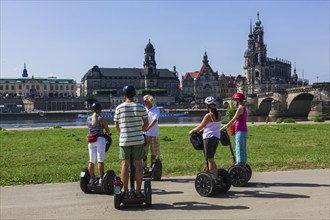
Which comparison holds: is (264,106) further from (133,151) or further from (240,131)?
(133,151)

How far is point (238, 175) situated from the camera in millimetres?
9047

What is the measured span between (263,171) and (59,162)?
6.10m

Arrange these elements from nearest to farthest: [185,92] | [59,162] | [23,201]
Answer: [23,201]
[59,162]
[185,92]

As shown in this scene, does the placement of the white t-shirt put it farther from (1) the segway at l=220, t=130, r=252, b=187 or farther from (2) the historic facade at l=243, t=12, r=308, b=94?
(2) the historic facade at l=243, t=12, r=308, b=94

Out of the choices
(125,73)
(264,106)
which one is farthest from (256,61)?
(264,106)

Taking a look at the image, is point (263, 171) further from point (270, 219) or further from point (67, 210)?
point (67, 210)

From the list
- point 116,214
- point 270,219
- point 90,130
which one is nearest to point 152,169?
point 90,130

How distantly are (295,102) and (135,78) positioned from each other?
87100 mm

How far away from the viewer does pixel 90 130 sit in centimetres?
870

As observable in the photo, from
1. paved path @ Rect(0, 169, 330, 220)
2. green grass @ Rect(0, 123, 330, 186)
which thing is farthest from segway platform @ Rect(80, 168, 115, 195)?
green grass @ Rect(0, 123, 330, 186)

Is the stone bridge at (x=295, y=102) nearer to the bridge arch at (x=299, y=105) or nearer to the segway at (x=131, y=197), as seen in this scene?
the bridge arch at (x=299, y=105)

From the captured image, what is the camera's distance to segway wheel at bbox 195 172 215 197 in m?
8.05

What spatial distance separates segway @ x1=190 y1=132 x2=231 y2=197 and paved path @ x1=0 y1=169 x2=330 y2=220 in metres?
0.13

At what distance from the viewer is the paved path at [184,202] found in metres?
6.96
